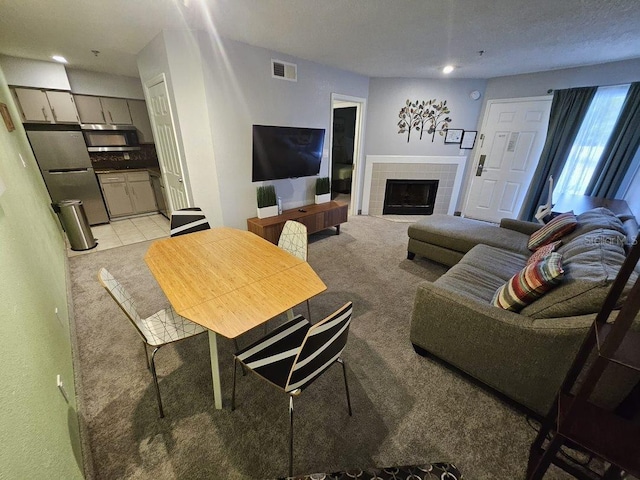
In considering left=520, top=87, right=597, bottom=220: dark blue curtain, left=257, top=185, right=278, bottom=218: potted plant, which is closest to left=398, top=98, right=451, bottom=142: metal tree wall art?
left=520, top=87, right=597, bottom=220: dark blue curtain

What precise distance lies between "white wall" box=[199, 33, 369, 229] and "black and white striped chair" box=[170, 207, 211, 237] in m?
0.72

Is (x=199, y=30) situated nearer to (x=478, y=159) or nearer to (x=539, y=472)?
(x=539, y=472)

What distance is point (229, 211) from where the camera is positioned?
325 cm

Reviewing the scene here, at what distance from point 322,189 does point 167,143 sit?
7.30ft

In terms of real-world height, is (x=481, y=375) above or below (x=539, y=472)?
below

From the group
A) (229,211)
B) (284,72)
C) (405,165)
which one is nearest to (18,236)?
(229,211)

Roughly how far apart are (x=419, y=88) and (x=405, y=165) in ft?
4.22

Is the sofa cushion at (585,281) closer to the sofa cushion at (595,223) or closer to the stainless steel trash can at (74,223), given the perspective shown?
the sofa cushion at (595,223)

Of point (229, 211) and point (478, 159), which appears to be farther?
point (478, 159)

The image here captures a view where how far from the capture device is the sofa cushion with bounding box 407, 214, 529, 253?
103 inches

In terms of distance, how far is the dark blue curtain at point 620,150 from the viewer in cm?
304

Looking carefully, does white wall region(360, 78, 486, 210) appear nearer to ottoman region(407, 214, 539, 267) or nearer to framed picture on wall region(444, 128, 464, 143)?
framed picture on wall region(444, 128, 464, 143)

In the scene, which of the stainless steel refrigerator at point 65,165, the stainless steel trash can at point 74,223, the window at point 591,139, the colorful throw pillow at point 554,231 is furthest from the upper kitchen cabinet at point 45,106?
the window at point 591,139

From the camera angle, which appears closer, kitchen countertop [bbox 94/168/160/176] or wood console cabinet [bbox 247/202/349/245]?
wood console cabinet [bbox 247/202/349/245]
